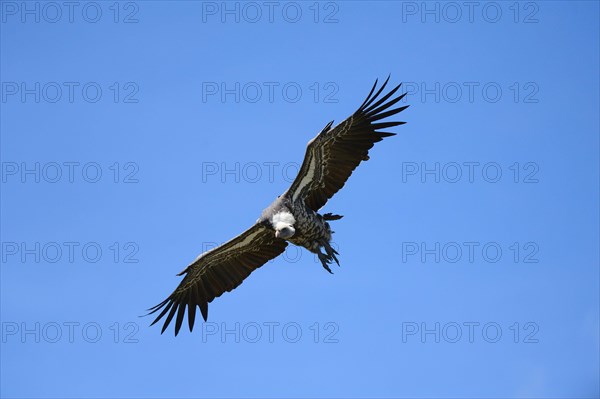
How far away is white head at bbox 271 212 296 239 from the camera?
2177cm

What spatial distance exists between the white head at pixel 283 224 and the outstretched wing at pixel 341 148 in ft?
1.82

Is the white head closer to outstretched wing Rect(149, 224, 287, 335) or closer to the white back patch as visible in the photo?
the white back patch

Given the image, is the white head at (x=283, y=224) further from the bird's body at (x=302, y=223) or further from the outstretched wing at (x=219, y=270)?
the outstretched wing at (x=219, y=270)

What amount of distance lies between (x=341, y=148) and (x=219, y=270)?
14.2ft

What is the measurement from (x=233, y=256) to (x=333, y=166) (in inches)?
133

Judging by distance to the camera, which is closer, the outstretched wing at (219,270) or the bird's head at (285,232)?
the bird's head at (285,232)

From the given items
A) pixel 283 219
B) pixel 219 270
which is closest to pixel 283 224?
pixel 283 219

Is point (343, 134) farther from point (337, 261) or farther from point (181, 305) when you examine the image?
point (181, 305)

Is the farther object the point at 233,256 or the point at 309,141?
the point at 233,256

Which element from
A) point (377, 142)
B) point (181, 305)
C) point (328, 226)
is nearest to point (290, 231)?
point (328, 226)

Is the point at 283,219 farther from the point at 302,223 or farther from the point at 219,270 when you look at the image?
the point at 219,270

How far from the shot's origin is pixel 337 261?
74.1ft

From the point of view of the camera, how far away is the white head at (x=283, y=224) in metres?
21.8

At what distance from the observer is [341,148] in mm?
22562
